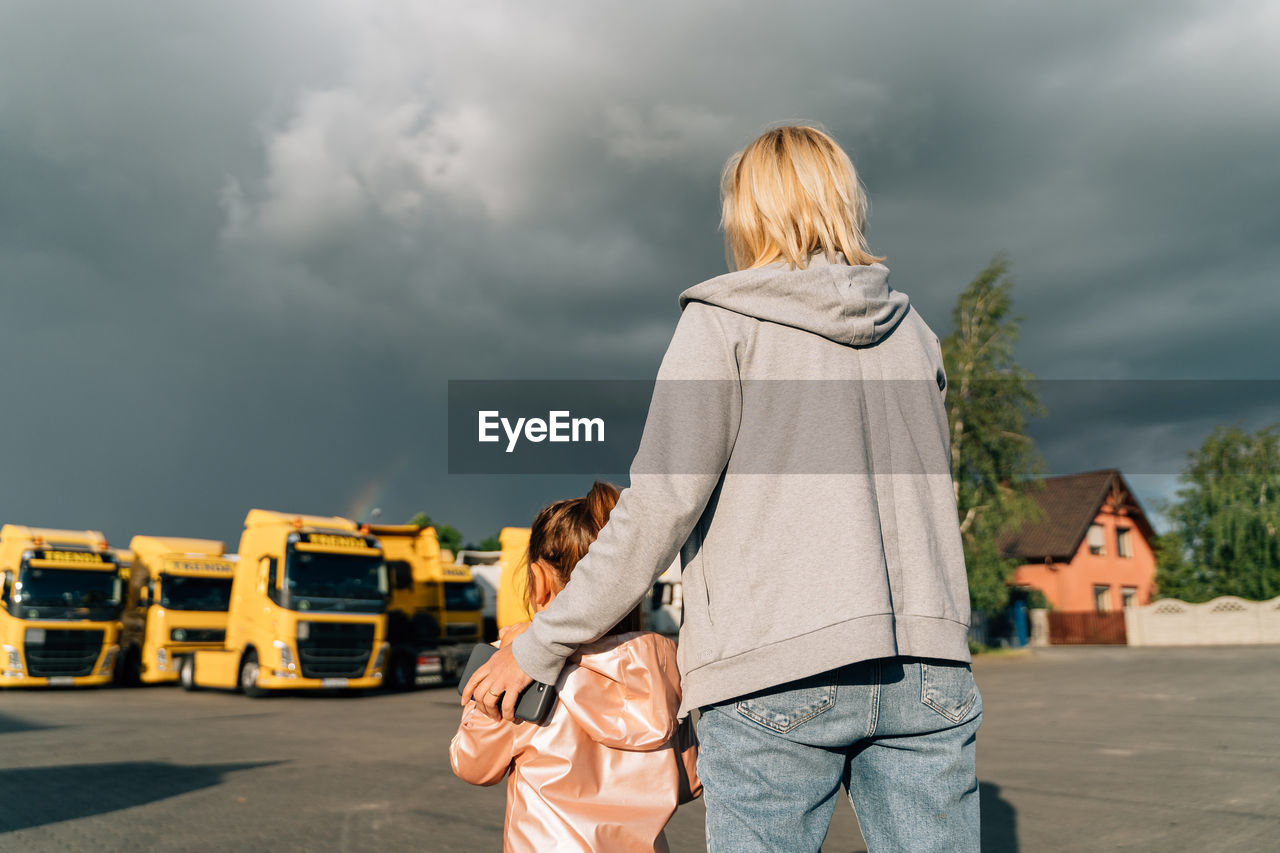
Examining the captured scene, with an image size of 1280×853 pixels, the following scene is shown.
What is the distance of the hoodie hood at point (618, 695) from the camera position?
2.15 m

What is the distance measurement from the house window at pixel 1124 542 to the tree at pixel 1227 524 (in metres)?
1.33

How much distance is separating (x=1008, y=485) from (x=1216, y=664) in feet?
33.0

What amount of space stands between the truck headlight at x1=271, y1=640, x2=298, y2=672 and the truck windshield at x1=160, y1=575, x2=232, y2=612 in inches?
196

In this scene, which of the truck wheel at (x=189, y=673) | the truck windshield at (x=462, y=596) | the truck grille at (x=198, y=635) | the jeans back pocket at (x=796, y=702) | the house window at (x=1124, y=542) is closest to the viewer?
the jeans back pocket at (x=796, y=702)

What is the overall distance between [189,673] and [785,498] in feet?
68.0

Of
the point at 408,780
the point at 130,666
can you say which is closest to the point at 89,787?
the point at 408,780

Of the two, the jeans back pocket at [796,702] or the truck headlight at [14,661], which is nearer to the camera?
the jeans back pocket at [796,702]

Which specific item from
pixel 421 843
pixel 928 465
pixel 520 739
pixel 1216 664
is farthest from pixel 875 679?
pixel 1216 664

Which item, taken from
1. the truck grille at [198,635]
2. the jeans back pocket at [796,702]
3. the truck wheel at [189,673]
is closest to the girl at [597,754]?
the jeans back pocket at [796,702]

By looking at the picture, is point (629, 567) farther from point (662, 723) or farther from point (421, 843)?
point (421, 843)

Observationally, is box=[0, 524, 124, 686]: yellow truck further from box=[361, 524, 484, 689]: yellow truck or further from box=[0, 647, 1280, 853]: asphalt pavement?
box=[361, 524, 484, 689]: yellow truck

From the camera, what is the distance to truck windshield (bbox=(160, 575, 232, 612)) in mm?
20484

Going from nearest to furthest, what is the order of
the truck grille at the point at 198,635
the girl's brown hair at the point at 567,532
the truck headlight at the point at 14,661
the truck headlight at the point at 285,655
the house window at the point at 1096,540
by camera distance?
the girl's brown hair at the point at 567,532, the truck headlight at the point at 285,655, the truck headlight at the point at 14,661, the truck grille at the point at 198,635, the house window at the point at 1096,540

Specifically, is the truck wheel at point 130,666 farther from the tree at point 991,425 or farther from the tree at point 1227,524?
the tree at point 1227,524
